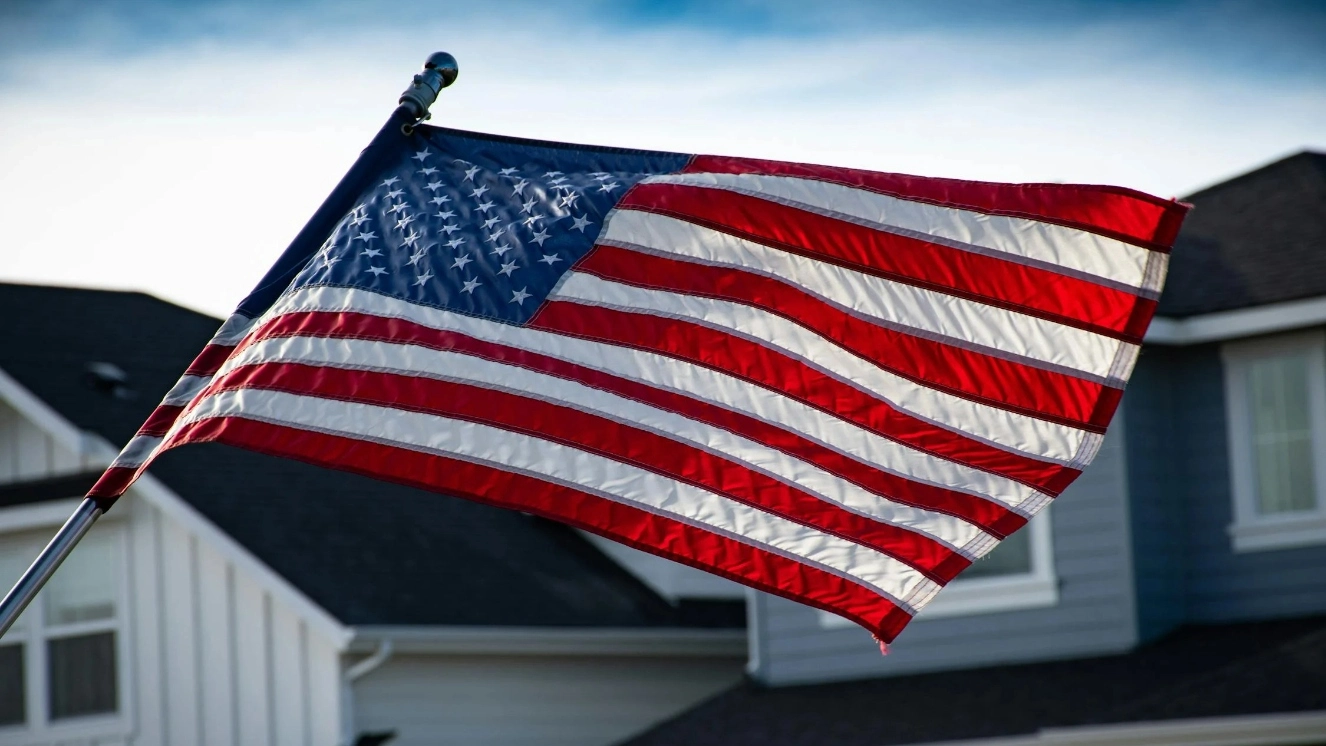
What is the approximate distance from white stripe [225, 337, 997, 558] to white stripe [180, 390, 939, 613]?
150 mm

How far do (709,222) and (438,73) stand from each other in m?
1.20

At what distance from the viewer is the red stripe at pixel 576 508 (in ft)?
20.6

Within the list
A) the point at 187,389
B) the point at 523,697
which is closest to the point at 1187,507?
the point at 523,697

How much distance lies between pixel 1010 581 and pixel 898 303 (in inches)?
399

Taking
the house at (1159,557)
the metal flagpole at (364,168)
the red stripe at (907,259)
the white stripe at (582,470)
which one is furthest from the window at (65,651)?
the red stripe at (907,259)

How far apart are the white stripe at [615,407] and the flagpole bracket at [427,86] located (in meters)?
1.01

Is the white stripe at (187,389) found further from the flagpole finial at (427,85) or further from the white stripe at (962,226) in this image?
the white stripe at (962,226)

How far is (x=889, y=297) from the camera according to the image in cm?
663

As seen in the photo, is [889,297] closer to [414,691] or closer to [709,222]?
[709,222]

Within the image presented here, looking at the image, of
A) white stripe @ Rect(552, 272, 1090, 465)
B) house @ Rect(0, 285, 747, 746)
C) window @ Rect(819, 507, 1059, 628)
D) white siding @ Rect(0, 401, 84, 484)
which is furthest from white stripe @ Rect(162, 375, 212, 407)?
white siding @ Rect(0, 401, 84, 484)

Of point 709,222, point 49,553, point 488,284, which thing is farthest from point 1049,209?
point 49,553

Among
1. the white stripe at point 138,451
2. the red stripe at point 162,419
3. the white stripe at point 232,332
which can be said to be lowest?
the white stripe at point 138,451

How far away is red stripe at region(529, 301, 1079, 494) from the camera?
662 cm

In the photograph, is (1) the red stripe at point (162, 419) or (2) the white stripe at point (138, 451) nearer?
(2) the white stripe at point (138, 451)
